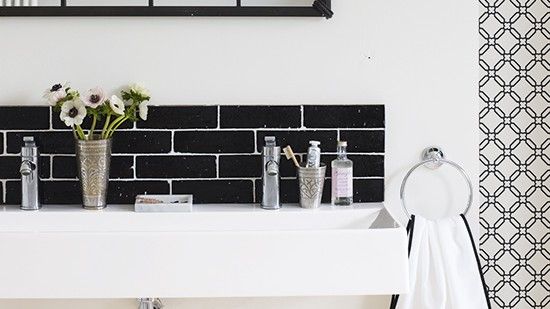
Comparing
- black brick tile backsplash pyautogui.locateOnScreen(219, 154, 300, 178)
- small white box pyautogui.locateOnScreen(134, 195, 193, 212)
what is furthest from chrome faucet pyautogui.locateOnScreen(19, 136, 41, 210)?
black brick tile backsplash pyautogui.locateOnScreen(219, 154, 300, 178)

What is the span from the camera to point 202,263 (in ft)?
5.78

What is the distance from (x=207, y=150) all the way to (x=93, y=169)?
340 mm

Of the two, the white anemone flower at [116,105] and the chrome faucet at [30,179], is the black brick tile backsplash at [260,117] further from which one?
the chrome faucet at [30,179]

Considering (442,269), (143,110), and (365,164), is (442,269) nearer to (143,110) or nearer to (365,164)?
(365,164)

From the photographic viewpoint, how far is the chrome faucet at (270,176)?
2.10 metres

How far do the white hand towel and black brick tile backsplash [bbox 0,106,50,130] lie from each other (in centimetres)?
113

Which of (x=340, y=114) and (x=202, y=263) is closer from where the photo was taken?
(x=202, y=263)

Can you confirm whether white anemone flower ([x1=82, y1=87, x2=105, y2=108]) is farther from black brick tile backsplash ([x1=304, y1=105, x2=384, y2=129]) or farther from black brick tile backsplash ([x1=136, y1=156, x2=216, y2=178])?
black brick tile backsplash ([x1=304, y1=105, x2=384, y2=129])

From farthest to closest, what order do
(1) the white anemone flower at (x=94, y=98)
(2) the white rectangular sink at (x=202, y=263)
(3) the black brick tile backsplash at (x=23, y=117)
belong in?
(3) the black brick tile backsplash at (x=23, y=117) < (1) the white anemone flower at (x=94, y=98) < (2) the white rectangular sink at (x=202, y=263)

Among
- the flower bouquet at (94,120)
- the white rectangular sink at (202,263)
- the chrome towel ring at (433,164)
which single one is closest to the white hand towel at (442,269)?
the chrome towel ring at (433,164)

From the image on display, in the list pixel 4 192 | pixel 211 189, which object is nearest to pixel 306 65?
pixel 211 189

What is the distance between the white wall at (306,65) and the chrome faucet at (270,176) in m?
0.18

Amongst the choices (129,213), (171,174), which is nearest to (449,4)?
(171,174)

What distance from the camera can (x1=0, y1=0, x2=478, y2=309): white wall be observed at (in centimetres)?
218
